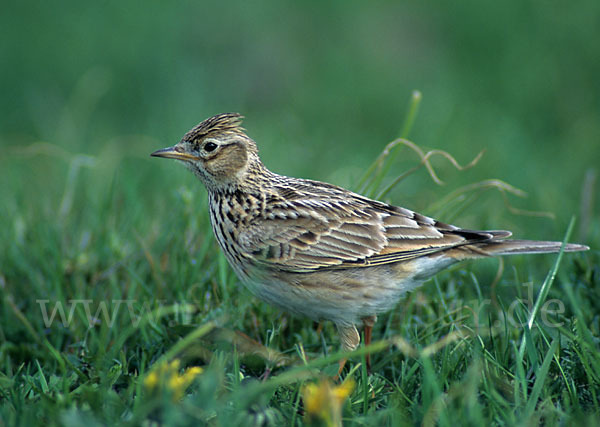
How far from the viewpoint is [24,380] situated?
3881mm

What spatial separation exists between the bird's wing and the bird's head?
0.40 m

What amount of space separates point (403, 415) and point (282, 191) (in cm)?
185

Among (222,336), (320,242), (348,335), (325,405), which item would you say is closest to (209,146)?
(320,242)

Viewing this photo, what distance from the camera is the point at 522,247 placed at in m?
4.32

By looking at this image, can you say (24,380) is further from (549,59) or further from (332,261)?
(549,59)

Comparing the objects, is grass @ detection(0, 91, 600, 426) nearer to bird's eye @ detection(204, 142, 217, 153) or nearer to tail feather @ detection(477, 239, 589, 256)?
tail feather @ detection(477, 239, 589, 256)

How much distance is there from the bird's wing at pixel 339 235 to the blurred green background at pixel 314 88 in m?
1.97

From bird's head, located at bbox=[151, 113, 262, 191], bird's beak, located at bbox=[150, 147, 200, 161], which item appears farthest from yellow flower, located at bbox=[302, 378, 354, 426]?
bird's beak, located at bbox=[150, 147, 200, 161]

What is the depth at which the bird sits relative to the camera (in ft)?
13.8

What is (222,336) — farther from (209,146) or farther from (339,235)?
(209,146)

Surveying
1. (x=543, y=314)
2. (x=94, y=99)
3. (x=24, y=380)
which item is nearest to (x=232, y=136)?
(x=24, y=380)

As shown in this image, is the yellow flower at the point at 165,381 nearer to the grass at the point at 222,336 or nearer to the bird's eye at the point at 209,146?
the grass at the point at 222,336

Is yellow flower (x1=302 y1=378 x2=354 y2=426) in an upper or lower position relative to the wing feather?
lower

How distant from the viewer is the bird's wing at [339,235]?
428 centimetres
